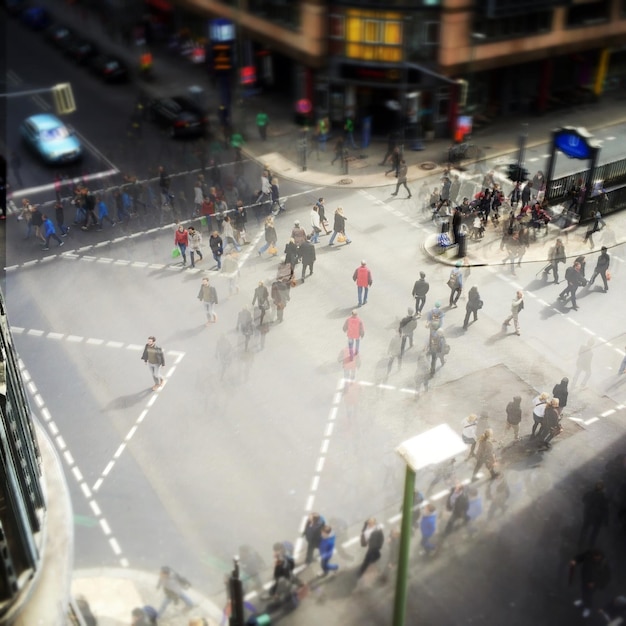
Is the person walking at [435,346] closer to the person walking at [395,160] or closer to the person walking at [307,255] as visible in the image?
the person walking at [307,255]

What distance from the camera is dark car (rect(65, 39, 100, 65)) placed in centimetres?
4947

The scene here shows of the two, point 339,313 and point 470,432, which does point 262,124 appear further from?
point 470,432

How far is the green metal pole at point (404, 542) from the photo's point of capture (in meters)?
11.7

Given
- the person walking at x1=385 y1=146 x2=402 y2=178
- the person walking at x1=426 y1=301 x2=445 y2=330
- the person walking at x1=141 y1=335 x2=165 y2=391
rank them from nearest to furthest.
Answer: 1. the person walking at x1=141 y1=335 x2=165 y2=391
2. the person walking at x1=426 y1=301 x2=445 y2=330
3. the person walking at x1=385 y1=146 x2=402 y2=178

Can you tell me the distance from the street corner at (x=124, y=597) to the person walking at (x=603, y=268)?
16.3 metres

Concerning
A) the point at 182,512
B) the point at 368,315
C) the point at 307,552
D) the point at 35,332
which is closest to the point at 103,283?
the point at 35,332

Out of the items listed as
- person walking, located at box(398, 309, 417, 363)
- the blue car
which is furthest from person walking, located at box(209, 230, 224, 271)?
the blue car

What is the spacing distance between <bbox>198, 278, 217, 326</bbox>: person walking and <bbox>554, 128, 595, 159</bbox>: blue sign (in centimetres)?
1429

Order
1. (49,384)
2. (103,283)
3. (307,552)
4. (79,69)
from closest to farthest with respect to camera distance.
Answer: (307,552), (49,384), (103,283), (79,69)

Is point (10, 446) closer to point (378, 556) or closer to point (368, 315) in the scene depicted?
point (378, 556)

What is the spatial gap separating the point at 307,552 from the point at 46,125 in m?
28.4

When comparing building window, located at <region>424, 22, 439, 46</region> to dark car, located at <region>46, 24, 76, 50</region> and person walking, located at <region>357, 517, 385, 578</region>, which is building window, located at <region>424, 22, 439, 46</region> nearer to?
person walking, located at <region>357, 517, 385, 578</region>

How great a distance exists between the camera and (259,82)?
1751 inches

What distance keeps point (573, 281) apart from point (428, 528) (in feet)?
36.9
